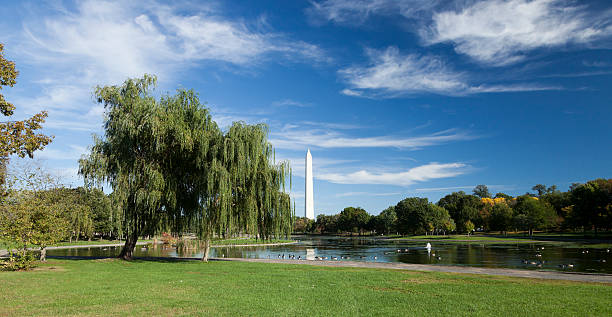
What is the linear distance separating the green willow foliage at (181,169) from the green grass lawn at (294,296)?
7.22 m

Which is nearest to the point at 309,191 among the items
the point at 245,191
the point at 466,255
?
the point at 466,255

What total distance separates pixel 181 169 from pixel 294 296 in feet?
50.0

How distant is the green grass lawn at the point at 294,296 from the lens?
966 cm

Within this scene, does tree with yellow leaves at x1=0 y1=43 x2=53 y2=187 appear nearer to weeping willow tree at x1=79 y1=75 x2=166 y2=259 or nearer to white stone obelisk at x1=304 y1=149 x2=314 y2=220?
weeping willow tree at x1=79 y1=75 x2=166 y2=259

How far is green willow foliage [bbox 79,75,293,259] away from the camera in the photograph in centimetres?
2253

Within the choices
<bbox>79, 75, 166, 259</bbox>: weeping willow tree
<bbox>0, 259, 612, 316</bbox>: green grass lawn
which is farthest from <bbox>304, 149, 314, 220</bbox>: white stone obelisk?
<bbox>0, 259, 612, 316</bbox>: green grass lawn

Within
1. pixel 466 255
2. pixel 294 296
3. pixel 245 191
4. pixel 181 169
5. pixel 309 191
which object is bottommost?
pixel 466 255

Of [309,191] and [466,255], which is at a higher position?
[309,191]

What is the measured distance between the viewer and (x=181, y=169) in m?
24.5

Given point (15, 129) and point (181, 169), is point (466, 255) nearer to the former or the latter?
point (181, 169)

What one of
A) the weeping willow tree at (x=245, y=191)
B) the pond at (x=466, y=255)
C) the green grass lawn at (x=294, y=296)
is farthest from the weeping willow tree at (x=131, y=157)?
the pond at (x=466, y=255)

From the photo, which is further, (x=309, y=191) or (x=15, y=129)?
(x=309, y=191)

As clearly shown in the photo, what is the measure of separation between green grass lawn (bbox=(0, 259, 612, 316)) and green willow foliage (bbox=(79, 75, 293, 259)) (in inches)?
284

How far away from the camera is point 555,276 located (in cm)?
1706
